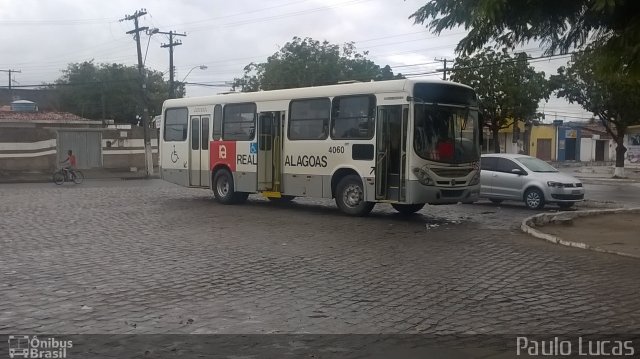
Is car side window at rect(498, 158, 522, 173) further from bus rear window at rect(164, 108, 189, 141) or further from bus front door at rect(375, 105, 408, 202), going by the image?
bus rear window at rect(164, 108, 189, 141)

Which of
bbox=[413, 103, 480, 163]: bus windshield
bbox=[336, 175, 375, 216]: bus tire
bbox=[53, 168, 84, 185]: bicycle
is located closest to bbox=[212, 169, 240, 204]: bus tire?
bbox=[336, 175, 375, 216]: bus tire

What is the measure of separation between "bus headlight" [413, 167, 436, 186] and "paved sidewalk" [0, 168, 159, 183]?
24.1 metres

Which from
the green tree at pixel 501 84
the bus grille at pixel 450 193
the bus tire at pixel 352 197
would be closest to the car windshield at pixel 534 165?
the bus grille at pixel 450 193

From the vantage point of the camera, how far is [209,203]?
18656 mm

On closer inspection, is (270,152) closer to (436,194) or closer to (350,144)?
(350,144)

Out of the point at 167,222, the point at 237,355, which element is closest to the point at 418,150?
the point at 167,222

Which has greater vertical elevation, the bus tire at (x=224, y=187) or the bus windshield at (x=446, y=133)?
the bus windshield at (x=446, y=133)

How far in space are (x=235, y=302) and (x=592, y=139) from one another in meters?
73.7

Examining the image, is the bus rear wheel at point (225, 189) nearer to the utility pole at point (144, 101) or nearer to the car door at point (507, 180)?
the car door at point (507, 180)

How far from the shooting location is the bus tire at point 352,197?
14.7 m

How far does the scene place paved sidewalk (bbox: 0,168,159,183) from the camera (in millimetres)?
31938

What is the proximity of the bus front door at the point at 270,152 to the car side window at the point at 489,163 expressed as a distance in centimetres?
627

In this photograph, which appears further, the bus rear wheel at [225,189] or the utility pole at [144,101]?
the utility pole at [144,101]

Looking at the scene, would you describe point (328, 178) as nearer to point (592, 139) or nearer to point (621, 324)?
point (621, 324)
